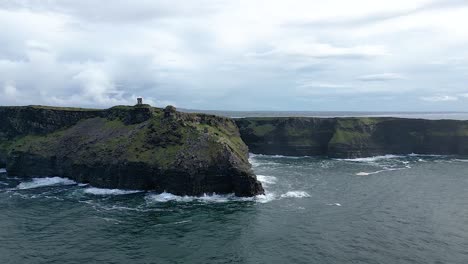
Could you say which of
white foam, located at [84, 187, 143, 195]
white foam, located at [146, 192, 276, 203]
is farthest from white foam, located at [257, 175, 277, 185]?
white foam, located at [84, 187, 143, 195]

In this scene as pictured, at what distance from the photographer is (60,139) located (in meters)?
128

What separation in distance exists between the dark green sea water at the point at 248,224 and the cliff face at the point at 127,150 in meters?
4.86

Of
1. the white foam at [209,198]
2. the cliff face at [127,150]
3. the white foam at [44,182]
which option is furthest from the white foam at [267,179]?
the white foam at [44,182]

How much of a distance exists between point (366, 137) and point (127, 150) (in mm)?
123267

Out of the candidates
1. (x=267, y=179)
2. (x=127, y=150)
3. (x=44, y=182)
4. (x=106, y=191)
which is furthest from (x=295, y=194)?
(x=44, y=182)

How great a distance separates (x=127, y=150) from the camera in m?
110

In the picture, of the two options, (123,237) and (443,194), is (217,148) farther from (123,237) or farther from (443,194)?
(443,194)

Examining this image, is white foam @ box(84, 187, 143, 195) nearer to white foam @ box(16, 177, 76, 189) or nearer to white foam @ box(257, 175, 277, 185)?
white foam @ box(16, 177, 76, 189)

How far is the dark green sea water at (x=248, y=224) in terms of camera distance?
6009cm

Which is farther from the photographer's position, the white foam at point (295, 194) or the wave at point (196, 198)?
the white foam at point (295, 194)

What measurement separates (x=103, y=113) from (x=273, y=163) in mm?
71539

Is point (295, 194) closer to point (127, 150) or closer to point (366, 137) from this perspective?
point (127, 150)

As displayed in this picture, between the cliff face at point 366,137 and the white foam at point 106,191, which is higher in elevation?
the cliff face at point 366,137

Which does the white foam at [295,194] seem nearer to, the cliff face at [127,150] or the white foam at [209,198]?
the white foam at [209,198]
